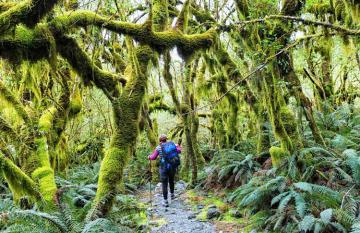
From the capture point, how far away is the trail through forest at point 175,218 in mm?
8117

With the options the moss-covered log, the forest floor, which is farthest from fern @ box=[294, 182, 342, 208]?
the moss-covered log

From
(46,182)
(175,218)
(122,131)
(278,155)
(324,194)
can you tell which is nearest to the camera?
(122,131)

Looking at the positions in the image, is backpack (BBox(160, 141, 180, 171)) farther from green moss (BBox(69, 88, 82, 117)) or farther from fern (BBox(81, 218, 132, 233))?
fern (BBox(81, 218, 132, 233))

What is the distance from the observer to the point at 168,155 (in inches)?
404

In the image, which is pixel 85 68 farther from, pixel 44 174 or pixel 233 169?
pixel 233 169

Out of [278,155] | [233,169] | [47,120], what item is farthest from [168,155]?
[47,120]

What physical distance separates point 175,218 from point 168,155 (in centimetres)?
181

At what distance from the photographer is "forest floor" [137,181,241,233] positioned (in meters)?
7.98

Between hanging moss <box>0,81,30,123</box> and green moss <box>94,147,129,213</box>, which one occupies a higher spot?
hanging moss <box>0,81,30,123</box>

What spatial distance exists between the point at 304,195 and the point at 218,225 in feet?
7.15

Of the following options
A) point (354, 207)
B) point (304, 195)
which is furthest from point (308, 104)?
point (354, 207)

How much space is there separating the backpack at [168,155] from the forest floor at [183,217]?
3.71 feet

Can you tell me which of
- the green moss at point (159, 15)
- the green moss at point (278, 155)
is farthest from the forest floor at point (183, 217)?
the green moss at point (159, 15)

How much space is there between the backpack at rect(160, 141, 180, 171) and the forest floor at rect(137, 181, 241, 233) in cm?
113
